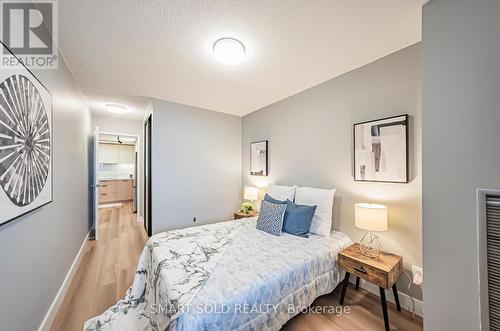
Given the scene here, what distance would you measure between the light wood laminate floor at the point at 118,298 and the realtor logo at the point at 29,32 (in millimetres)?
2085

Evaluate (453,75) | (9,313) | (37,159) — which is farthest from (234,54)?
(9,313)

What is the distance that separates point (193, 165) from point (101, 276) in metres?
2.03

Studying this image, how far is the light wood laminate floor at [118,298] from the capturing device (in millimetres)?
1650

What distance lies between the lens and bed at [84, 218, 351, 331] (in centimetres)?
116

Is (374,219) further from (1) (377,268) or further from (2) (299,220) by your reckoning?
(2) (299,220)

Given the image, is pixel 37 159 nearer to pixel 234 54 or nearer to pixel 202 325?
pixel 202 325

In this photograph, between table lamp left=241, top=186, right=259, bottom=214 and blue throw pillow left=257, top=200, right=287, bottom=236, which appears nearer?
blue throw pillow left=257, top=200, right=287, bottom=236

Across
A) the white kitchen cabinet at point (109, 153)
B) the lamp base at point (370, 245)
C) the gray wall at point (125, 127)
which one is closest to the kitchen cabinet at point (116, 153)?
the white kitchen cabinet at point (109, 153)

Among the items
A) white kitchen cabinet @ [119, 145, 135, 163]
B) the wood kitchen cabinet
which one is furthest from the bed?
white kitchen cabinet @ [119, 145, 135, 163]

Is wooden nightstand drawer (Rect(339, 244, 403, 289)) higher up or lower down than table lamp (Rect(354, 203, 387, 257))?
lower down

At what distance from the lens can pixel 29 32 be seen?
1386mm

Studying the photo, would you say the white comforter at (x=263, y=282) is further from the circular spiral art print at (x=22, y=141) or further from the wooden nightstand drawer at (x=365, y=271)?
the circular spiral art print at (x=22, y=141)

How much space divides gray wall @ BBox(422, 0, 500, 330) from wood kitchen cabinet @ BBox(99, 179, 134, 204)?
26.9 feet

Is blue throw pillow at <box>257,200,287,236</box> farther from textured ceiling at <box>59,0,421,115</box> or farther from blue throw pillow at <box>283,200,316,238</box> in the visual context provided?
textured ceiling at <box>59,0,421,115</box>
